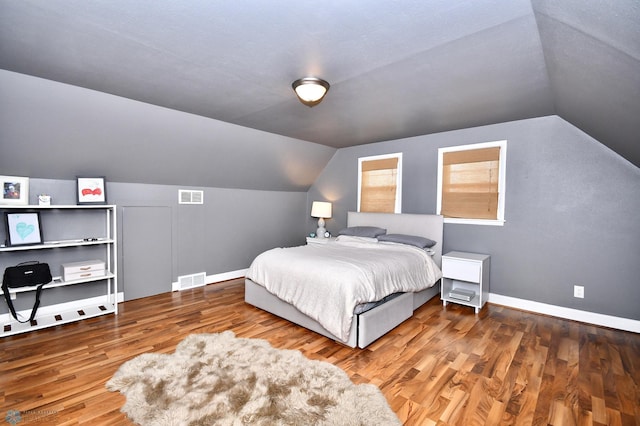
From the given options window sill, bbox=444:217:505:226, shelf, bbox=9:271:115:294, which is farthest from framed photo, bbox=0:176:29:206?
window sill, bbox=444:217:505:226

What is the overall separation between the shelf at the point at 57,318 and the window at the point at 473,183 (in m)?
4.41

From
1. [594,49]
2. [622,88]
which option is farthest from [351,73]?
[622,88]

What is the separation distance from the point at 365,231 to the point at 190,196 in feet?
8.67

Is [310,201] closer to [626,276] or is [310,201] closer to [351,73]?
[351,73]

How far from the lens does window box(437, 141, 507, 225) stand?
3834mm

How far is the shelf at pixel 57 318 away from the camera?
2895 millimetres

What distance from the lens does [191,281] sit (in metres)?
4.48

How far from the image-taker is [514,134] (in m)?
3.70

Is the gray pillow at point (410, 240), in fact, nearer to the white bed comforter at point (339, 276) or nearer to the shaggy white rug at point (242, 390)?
the white bed comforter at point (339, 276)

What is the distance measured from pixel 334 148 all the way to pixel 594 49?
13.2ft

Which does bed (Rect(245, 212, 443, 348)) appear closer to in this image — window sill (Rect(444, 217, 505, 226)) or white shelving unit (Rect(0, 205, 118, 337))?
window sill (Rect(444, 217, 505, 226))

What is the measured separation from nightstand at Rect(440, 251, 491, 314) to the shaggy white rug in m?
2.07

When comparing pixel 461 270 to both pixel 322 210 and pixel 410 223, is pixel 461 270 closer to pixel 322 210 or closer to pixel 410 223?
pixel 410 223

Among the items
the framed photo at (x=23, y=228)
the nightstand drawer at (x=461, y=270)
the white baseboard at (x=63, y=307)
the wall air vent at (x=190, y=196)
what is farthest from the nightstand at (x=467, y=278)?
the framed photo at (x=23, y=228)
